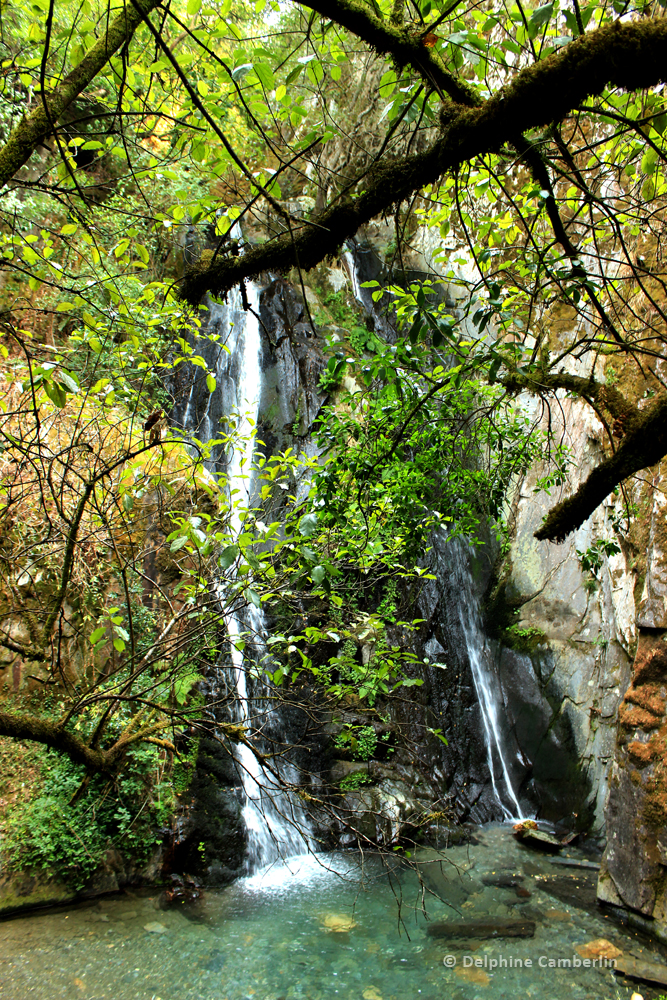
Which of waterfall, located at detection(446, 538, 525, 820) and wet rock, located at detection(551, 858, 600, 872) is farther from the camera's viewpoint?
waterfall, located at detection(446, 538, 525, 820)

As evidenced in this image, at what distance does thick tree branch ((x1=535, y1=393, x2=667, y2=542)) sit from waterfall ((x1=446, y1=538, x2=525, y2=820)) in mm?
6001

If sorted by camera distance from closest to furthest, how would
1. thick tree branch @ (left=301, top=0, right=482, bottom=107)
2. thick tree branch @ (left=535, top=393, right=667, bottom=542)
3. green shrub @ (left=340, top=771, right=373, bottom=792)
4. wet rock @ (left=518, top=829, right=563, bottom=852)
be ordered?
thick tree branch @ (left=301, top=0, right=482, bottom=107) < thick tree branch @ (left=535, top=393, right=667, bottom=542) < wet rock @ (left=518, top=829, right=563, bottom=852) < green shrub @ (left=340, top=771, right=373, bottom=792)

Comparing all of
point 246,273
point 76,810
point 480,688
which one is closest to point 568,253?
point 246,273

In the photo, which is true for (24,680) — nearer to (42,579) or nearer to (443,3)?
(42,579)

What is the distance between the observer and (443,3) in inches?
77.7

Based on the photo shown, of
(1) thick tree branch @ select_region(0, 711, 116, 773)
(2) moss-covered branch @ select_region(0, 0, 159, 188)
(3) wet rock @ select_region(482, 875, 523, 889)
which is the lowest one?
(3) wet rock @ select_region(482, 875, 523, 889)

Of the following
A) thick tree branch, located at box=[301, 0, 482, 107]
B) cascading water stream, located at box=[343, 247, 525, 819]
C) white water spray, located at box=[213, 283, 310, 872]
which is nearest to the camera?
thick tree branch, located at box=[301, 0, 482, 107]

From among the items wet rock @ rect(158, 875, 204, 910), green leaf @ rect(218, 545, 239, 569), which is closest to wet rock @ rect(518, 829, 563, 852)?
wet rock @ rect(158, 875, 204, 910)

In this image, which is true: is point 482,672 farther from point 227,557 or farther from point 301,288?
point 227,557

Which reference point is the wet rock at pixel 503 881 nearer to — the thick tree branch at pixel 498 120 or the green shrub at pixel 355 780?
the green shrub at pixel 355 780

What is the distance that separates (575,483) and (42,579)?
741cm

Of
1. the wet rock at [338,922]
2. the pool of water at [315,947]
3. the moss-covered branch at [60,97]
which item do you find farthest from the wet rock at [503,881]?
the moss-covered branch at [60,97]

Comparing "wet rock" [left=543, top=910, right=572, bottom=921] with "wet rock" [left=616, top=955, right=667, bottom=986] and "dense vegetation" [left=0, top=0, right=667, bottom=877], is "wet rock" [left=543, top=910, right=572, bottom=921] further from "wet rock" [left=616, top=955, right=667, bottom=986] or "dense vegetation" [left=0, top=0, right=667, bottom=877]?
"dense vegetation" [left=0, top=0, right=667, bottom=877]

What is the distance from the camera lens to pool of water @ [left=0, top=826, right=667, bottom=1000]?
3824 mm
